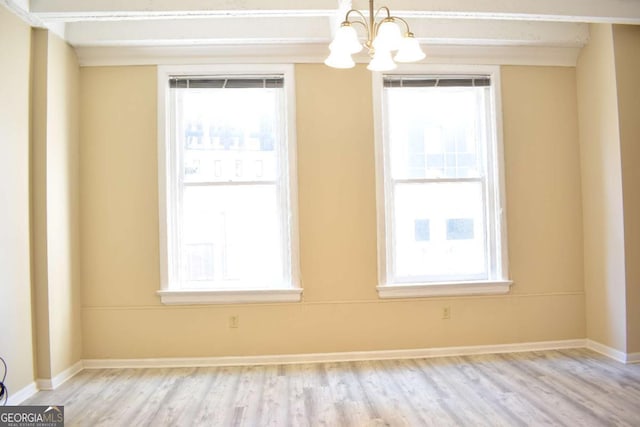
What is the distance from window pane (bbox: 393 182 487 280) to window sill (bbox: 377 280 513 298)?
12 centimetres

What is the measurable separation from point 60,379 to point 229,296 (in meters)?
1.38

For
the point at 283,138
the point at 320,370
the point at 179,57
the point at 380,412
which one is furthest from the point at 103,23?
the point at 380,412

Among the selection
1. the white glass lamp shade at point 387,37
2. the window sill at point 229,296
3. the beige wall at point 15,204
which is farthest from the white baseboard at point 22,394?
the white glass lamp shade at point 387,37

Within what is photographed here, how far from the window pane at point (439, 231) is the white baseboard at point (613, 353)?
111 cm

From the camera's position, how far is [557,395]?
9.04 feet

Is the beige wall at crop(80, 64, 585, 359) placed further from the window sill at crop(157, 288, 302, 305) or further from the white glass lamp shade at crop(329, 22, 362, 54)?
the white glass lamp shade at crop(329, 22, 362, 54)

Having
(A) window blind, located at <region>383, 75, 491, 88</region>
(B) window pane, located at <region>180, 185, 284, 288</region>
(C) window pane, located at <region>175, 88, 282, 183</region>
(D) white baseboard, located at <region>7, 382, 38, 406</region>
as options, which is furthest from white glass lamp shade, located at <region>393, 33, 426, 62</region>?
(D) white baseboard, located at <region>7, 382, 38, 406</region>

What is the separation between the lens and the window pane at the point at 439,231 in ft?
12.1

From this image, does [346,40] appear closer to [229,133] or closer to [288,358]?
[229,133]

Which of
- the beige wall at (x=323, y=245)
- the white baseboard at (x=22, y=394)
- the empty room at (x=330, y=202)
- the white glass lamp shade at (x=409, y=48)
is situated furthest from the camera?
the beige wall at (x=323, y=245)

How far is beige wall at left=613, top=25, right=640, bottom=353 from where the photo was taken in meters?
3.32

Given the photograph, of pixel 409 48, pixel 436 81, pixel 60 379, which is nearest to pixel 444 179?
pixel 436 81

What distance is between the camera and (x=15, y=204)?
2840 mm

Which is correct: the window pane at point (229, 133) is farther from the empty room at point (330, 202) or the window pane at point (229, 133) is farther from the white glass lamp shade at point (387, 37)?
the white glass lamp shade at point (387, 37)
